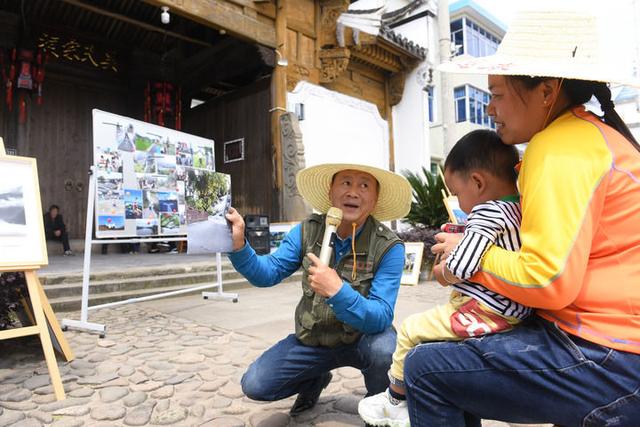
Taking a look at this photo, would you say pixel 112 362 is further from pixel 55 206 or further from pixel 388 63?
pixel 388 63

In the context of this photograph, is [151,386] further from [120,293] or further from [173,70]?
[173,70]


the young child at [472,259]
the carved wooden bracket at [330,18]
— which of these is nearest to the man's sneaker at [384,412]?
the young child at [472,259]

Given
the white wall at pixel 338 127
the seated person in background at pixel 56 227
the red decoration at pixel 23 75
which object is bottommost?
the seated person in background at pixel 56 227

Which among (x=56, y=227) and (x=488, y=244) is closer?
(x=488, y=244)

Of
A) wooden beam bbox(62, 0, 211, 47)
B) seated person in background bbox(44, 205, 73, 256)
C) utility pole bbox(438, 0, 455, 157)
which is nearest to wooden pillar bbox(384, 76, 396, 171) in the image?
wooden beam bbox(62, 0, 211, 47)

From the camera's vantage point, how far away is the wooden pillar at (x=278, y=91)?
788 cm

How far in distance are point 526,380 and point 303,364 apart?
42.9 inches

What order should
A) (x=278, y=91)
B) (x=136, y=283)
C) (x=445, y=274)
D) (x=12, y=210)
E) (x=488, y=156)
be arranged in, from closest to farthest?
(x=445, y=274)
(x=488, y=156)
(x=12, y=210)
(x=136, y=283)
(x=278, y=91)

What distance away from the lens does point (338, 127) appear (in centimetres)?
959

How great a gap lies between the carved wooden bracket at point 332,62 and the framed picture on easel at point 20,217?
22.0 ft

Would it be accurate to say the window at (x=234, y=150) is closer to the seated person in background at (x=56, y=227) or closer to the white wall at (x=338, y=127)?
the white wall at (x=338, y=127)

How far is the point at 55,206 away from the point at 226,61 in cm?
435

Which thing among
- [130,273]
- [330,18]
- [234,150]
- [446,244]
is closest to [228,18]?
[330,18]

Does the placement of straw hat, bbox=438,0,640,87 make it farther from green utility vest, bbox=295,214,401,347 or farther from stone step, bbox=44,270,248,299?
stone step, bbox=44,270,248,299
